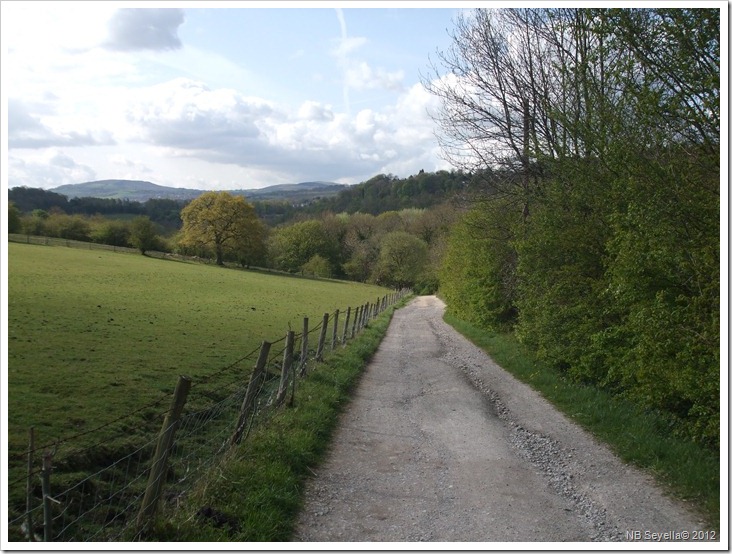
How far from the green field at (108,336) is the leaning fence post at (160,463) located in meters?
1.56

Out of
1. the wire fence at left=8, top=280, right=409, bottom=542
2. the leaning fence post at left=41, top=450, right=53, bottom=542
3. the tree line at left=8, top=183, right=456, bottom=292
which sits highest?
the tree line at left=8, top=183, right=456, bottom=292

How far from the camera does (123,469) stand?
1001 centimetres

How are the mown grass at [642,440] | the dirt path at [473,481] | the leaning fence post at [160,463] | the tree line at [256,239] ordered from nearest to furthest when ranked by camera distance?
the leaning fence post at [160,463] → the dirt path at [473,481] → the mown grass at [642,440] → the tree line at [256,239]

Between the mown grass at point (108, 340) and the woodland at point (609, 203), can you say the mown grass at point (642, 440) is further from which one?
the mown grass at point (108, 340)

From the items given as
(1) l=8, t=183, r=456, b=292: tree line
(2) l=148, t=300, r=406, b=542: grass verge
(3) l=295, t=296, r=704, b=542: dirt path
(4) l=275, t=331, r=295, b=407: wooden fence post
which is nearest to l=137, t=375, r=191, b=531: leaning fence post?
(2) l=148, t=300, r=406, b=542: grass verge

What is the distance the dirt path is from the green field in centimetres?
381

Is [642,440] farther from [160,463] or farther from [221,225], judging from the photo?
[221,225]

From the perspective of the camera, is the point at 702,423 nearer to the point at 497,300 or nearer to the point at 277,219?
the point at 497,300

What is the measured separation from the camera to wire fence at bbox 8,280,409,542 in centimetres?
586

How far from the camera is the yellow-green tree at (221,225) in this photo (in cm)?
8650

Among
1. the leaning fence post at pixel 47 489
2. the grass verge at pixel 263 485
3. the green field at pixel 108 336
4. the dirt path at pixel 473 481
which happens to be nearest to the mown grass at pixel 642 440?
the dirt path at pixel 473 481

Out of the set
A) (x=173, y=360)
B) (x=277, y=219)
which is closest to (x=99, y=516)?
(x=173, y=360)

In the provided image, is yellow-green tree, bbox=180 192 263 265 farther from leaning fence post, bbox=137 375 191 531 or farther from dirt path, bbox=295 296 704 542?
leaning fence post, bbox=137 375 191 531

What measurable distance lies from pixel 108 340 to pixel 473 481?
16.1m
